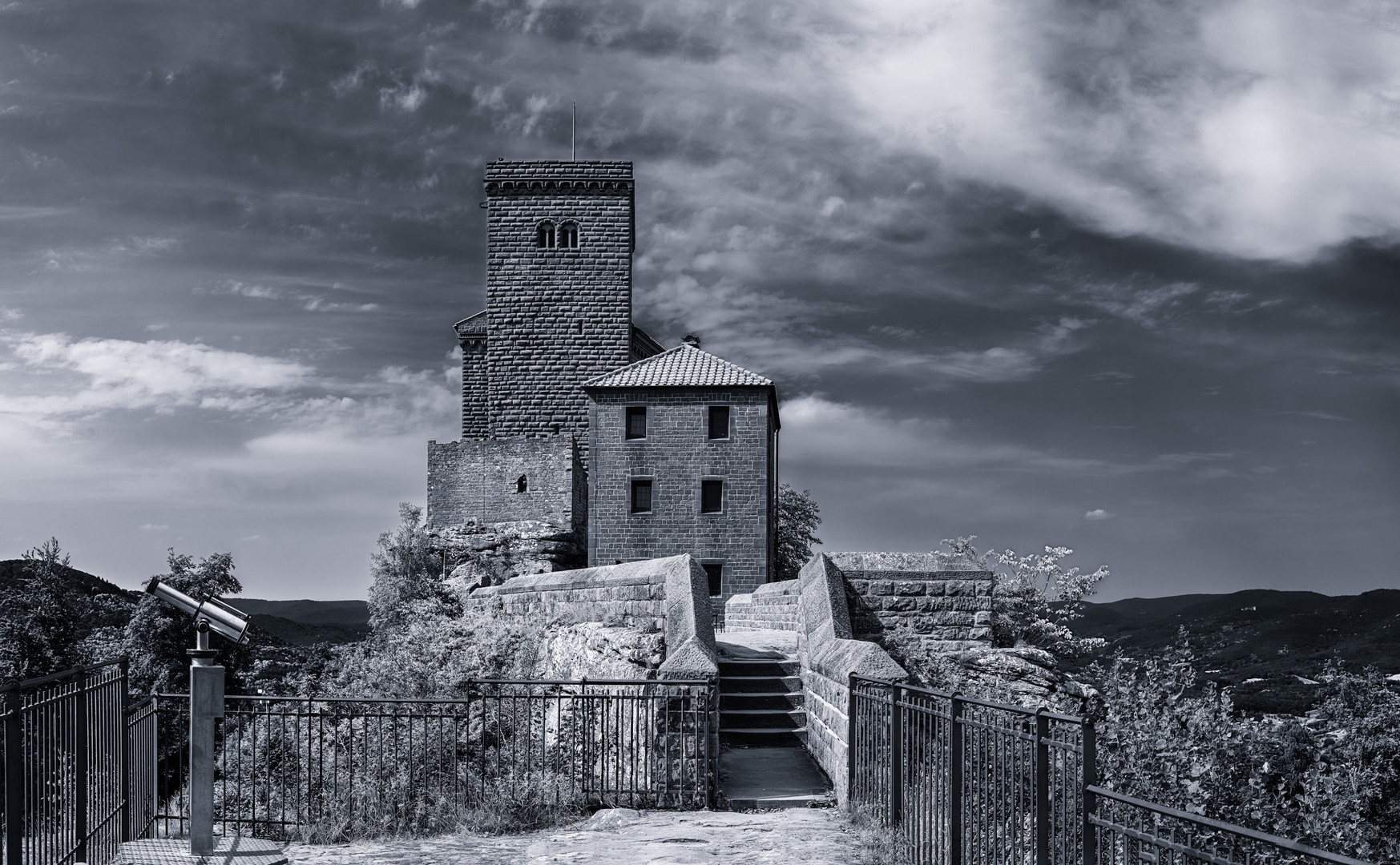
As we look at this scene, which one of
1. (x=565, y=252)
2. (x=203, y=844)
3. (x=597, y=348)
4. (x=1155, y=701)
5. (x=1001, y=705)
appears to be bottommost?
(x=203, y=844)

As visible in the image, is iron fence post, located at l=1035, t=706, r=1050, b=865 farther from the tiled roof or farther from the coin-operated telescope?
the tiled roof

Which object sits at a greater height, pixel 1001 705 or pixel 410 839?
pixel 1001 705

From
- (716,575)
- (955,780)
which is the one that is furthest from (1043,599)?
(955,780)

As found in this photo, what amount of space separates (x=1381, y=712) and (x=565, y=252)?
29.4 m

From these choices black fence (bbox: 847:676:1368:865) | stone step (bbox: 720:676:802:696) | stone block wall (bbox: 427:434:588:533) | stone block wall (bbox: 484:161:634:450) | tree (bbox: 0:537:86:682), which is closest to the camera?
black fence (bbox: 847:676:1368:865)

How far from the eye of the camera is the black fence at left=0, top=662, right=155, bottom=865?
237 inches

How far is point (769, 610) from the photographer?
20.3m

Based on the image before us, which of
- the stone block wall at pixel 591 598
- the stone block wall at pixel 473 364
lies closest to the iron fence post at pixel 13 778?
the stone block wall at pixel 591 598

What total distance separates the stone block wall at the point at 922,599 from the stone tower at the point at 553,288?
71.5 feet

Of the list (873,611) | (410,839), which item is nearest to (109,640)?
(873,611)

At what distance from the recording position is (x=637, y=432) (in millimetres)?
30219

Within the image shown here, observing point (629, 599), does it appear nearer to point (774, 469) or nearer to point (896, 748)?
point (896, 748)

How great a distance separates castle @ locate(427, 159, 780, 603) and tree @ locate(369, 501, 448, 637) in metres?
1.10

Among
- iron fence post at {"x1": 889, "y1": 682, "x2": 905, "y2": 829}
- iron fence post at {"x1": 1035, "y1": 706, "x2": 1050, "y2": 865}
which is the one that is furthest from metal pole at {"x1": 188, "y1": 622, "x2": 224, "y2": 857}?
iron fence post at {"x1": 1035, "y1": 706, "x2": 1050, "y2": 865}
